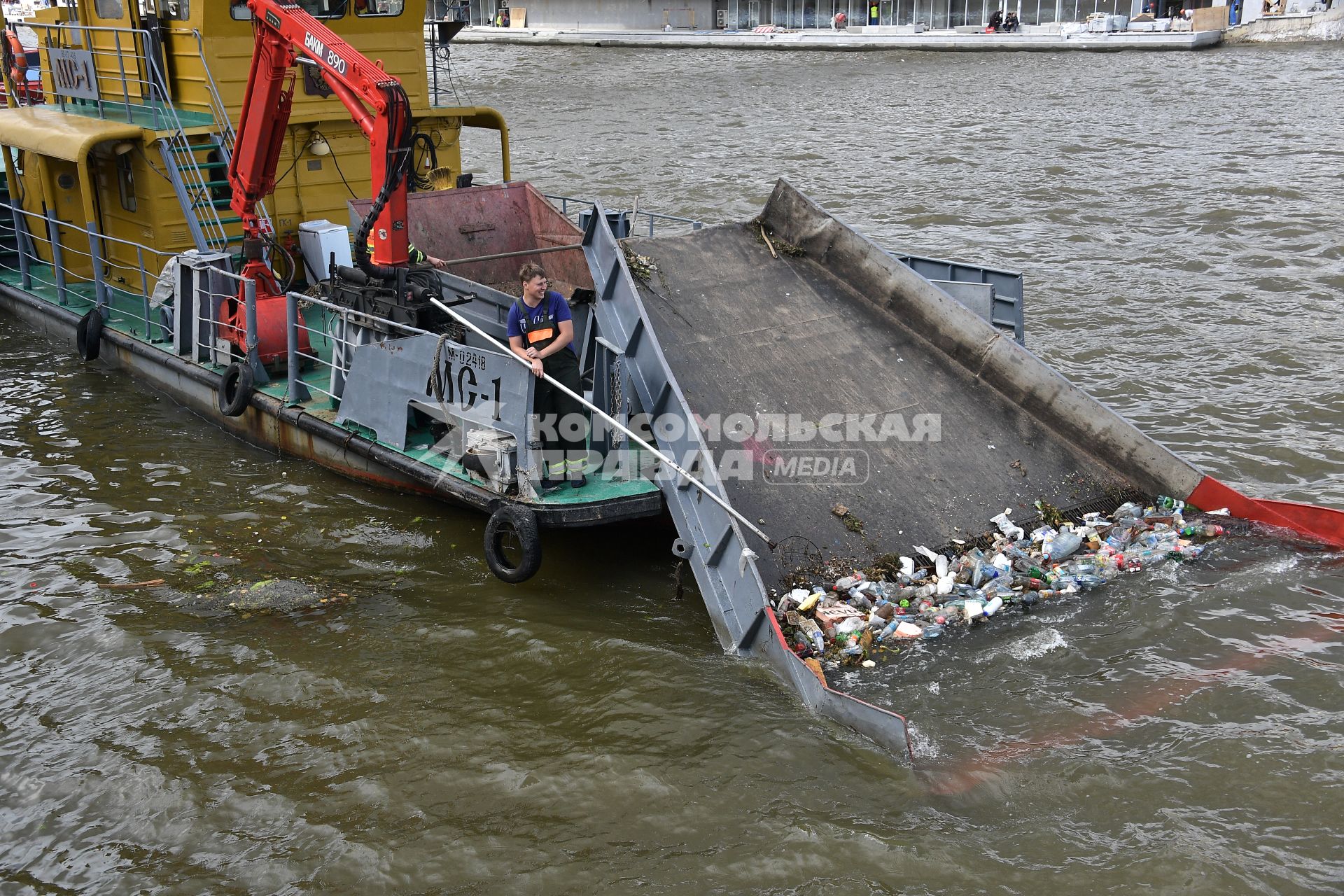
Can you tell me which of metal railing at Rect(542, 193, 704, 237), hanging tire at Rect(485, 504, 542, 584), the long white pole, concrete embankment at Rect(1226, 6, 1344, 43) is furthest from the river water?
concrete embankment at Rect(1226, 6, 1344, 43)

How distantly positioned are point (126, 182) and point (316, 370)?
346 cm

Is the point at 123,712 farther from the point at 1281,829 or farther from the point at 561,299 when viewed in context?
the point at 1281,829

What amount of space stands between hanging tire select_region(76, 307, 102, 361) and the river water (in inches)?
17.3

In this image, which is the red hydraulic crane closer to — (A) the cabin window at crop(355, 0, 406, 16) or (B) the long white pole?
(A) the cabin window at crop(355, 0, 406, 16)

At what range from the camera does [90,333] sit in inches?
459

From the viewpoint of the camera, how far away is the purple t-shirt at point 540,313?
24.8ft

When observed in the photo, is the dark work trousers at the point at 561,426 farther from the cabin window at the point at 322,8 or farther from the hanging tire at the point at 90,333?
the hanging tire at the point at 90,333

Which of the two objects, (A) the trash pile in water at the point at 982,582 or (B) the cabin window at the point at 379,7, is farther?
(B) the cabin window at the point at 379,7

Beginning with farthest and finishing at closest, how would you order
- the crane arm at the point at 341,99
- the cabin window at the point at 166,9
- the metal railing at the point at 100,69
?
the metal railing at the point at 100,69 < the cabin window at the point at 166,9 < the crane arm at the point at 341,99

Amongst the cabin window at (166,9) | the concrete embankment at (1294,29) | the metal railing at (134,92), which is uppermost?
the concrete embankment at (1294,29)

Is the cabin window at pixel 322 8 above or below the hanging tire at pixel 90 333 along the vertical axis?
above

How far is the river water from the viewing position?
5.41 meters

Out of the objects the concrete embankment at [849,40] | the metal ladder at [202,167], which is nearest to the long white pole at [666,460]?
the metal ladder at [202,167]

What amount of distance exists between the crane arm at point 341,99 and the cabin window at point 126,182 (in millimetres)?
1937
